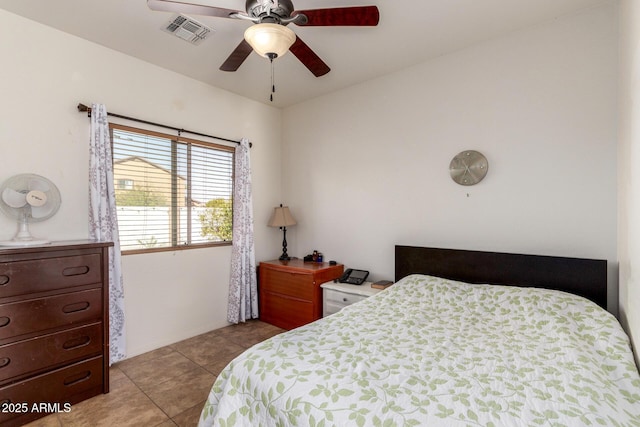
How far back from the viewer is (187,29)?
91.4 inches

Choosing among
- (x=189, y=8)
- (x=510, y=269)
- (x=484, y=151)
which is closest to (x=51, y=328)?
(x=189, y=8)

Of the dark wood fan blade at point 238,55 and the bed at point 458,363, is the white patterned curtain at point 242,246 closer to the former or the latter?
the dark wood fan blade at point 238,55

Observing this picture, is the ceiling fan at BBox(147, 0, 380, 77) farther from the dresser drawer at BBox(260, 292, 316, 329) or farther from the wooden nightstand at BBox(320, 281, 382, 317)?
the dresser drawer at BBox(260, 292, 316, 329)

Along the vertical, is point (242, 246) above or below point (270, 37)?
below

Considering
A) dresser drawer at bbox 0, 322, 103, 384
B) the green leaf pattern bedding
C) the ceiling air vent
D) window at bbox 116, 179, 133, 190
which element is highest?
the ceiling air vent

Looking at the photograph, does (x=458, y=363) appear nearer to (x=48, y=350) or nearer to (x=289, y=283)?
(x=289, y=283)

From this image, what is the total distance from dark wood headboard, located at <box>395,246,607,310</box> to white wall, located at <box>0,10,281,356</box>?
1.95 metres

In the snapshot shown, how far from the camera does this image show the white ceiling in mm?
2076

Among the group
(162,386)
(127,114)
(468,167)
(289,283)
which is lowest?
(162,386)

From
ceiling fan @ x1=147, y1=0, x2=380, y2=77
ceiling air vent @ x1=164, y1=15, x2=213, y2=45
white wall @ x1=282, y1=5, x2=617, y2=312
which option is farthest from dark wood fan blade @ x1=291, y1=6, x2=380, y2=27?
white wall @ x1=282, y1=5, x2=617, y2=312

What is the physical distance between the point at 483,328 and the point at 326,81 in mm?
2688

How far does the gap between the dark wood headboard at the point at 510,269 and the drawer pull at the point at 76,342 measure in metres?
2.48

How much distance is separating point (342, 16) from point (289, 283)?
2.51m

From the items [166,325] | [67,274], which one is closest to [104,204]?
[67,274]
